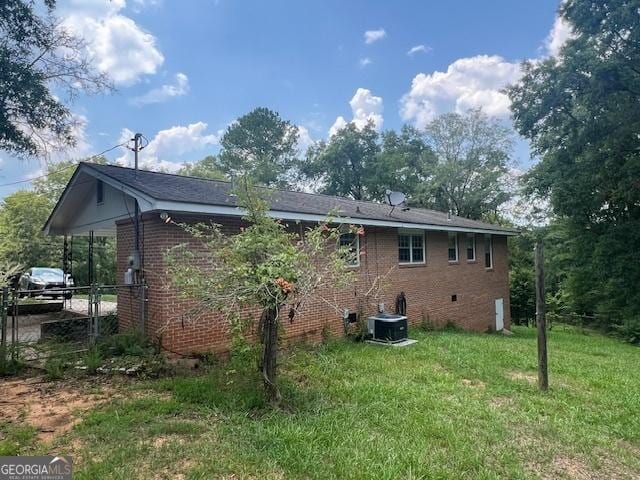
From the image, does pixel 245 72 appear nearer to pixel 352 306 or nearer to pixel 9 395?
pixel 352 306

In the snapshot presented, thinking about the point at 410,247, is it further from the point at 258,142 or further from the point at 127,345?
the point at 258,142

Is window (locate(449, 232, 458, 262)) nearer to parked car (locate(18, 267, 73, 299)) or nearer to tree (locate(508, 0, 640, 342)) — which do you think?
tree (locate(508, 0, 640, 342))

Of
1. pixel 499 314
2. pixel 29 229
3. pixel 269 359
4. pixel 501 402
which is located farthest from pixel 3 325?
pixel 29 229

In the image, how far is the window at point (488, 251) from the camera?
16078mm

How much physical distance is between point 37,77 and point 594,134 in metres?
18.7

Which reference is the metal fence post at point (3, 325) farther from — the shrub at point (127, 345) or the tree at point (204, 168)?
the tree at point (204, 168)

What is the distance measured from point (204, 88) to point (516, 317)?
21.7 meters

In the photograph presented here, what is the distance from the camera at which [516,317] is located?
78.4 ft

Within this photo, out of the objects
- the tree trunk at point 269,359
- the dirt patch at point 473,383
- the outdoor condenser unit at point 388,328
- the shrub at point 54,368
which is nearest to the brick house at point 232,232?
the outdoor condenser unit at point 388,328

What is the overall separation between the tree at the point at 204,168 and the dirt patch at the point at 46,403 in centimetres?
3131

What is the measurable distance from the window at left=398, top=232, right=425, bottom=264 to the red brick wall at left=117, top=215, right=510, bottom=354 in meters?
0.26

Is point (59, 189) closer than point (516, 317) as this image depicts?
No

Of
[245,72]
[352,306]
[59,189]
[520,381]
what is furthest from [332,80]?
[59,189]

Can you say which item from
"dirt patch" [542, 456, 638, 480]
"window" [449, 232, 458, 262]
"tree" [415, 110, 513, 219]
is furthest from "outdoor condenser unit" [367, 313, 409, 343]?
"tree" [415, 110, 513, 219]
